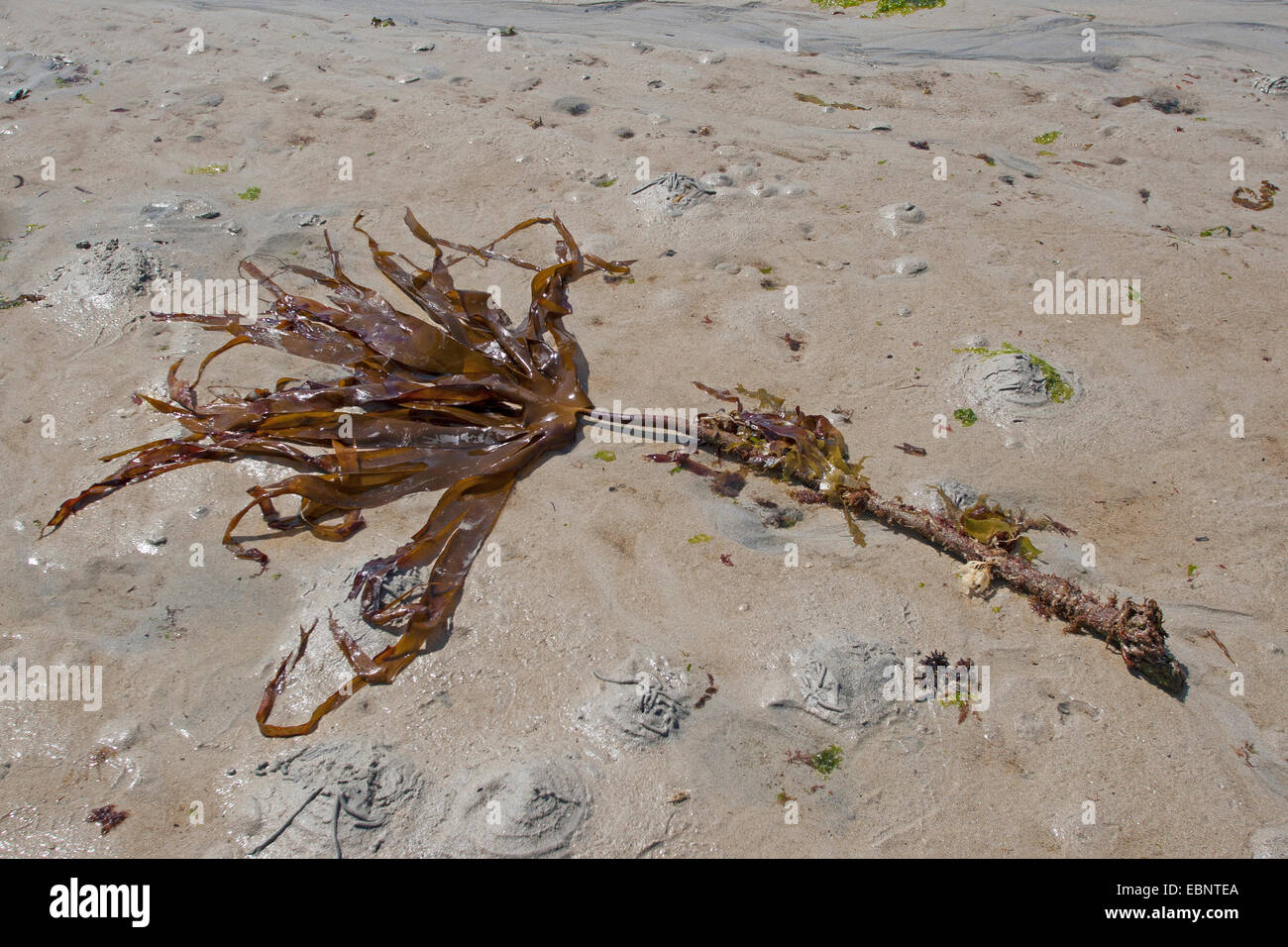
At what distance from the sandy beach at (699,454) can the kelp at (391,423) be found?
80 millimetres

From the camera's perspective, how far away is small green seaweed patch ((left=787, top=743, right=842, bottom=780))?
2.38m

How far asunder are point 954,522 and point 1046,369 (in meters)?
1.11

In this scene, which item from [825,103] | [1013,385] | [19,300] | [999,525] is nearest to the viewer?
[999,525]

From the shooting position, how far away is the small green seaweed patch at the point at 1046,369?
3.56 metres

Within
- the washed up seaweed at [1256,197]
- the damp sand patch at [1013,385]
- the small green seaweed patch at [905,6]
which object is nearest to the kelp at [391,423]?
the damp sand patch at [1013,385]

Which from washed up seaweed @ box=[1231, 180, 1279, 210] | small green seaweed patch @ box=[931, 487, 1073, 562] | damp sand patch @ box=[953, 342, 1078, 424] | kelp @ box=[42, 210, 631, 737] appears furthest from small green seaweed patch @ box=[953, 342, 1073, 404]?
washed up seaweed @ box=[1231, 180, 1279, 210]

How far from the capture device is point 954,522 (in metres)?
2.97

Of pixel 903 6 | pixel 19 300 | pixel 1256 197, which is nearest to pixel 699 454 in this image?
pixel 19 300

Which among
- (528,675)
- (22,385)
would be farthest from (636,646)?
(22,385)

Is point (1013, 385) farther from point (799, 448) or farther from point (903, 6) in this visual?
point (903, 6)

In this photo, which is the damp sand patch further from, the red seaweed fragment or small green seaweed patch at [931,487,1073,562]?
the red seaweed fragment

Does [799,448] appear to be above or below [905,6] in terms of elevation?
below

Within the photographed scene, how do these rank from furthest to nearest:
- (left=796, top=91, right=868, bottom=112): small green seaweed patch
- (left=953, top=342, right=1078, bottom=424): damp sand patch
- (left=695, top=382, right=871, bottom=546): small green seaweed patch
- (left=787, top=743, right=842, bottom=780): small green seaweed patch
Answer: (left=796, top=91, right=868, bottom=112): small green seaweed patch < (left=953, top=342, right=1078, bottom=424): damp sand patch < (left=695, top=382, right=871, bottom=546): small green seaweed patch < (left=787, top=743, right=842, bottom=780): small green seaweed patch
